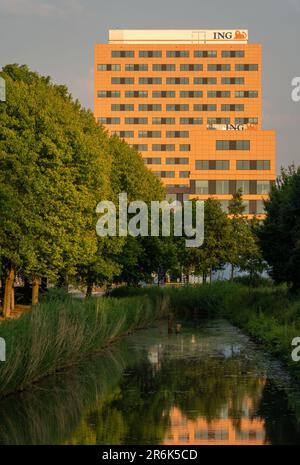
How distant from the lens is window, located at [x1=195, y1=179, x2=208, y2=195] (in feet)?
448

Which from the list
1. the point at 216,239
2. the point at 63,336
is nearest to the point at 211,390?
the point at 63,336

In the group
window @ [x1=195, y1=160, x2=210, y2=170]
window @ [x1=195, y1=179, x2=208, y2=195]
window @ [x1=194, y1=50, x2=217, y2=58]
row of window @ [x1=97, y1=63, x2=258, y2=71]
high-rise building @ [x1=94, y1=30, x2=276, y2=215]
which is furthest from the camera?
row of window @ [x1=97, y1=63, x2=258, y2=71]

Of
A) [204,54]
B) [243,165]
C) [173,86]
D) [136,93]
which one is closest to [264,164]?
[243,165]

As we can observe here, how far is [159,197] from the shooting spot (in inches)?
2532

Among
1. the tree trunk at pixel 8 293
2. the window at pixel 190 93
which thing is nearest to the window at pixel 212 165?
the window at pixel 190 93

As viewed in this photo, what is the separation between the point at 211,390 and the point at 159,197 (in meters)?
42.6

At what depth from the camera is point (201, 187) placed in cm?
13725

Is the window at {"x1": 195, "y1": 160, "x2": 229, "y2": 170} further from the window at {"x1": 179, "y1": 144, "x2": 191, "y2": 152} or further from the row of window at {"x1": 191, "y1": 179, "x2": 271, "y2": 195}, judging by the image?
the window at {"x1": 179, "y1": 144, "x2": 191, "y2": 152}

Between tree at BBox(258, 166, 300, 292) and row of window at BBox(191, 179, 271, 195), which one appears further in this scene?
row of window at BBox(191, 179, 271, 195)

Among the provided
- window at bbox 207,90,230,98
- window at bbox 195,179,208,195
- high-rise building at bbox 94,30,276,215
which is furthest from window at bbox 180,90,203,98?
window at bbox 195,179,208,195

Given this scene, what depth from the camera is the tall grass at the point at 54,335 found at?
67.5ft

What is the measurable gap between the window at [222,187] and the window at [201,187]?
81.1 inches

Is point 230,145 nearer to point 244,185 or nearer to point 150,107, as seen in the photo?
point 244,185

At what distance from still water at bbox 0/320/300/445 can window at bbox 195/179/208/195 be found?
105 meters
